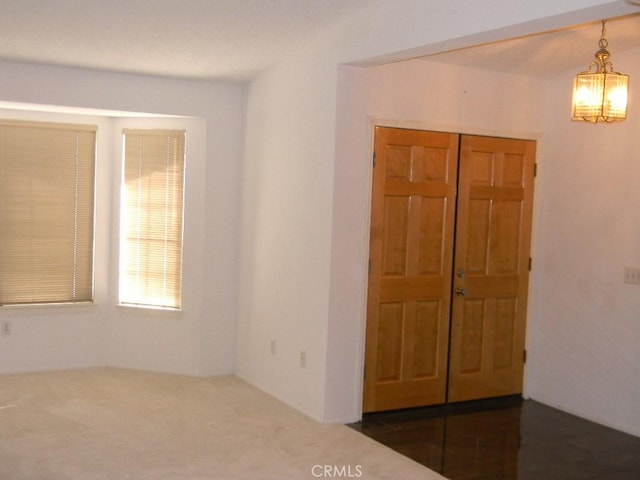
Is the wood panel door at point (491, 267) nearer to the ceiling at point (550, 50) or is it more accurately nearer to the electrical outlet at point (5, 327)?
the ceiling at point (550, 50)

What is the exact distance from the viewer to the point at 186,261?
6.12 m

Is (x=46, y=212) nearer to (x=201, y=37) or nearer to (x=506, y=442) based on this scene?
(x=201, y=37)

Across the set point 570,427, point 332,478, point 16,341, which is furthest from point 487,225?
point 16,341

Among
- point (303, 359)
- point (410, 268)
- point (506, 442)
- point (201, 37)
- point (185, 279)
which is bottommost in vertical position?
point (506, 442)

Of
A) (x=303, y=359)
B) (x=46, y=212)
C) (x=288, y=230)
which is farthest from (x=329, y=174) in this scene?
(x=46, y=212)

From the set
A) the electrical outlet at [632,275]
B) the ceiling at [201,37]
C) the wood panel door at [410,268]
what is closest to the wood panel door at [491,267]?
the wood panel door at [410,268]

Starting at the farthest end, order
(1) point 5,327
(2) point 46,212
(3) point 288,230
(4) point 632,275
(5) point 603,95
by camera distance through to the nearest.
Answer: (2) point 46,212 → (1) point 5,327 → (3) point 288,230 → (4) point 632,275 → (5) point 603,95

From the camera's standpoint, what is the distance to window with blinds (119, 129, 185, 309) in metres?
6.15

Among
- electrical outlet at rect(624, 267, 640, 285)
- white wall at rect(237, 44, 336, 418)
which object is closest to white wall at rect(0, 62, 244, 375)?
white wall at rect(237, 44, 336, 418)

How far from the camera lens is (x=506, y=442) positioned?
15.4 feet

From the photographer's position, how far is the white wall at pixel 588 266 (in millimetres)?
4996

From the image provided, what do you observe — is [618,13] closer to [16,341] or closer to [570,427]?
[570,427]

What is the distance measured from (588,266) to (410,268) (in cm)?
131

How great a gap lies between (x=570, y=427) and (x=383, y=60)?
2831mm
